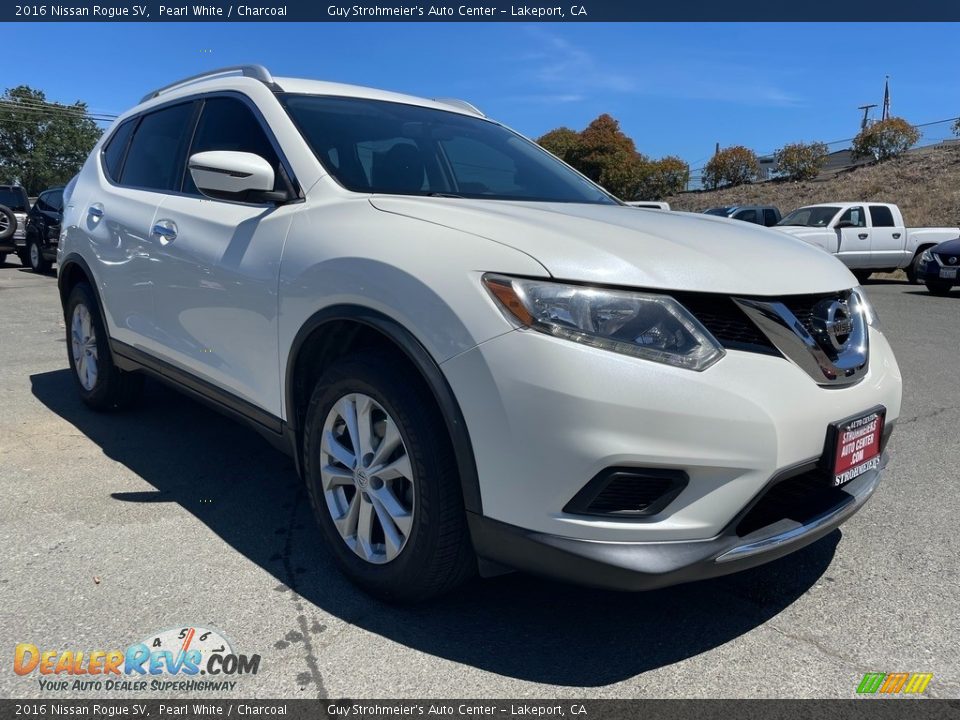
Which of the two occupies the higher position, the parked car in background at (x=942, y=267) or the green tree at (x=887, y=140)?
the green tree at (x=887, y=140)

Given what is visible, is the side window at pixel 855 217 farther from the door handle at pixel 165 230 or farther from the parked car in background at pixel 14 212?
the parked car in background at pixel 14 212

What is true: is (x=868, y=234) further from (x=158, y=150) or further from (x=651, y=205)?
(x=158, y=150)

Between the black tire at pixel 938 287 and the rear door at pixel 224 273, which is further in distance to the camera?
the black tire at pixel 938 287

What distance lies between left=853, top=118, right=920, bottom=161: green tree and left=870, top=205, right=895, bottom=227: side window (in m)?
16.8

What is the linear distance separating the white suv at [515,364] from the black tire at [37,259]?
13.9m

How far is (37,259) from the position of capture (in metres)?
15.1

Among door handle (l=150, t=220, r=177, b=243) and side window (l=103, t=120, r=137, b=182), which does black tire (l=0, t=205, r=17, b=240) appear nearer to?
side window (l=103, t=120, r=137, b=182)

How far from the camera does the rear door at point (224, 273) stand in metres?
2.89

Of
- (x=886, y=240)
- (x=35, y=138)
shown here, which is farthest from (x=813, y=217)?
(x=35, y=138)

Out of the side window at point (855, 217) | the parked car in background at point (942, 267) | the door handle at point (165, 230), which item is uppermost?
the side window at point (855, 217)

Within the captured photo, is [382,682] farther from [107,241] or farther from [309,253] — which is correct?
[107,241]

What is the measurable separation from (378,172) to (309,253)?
1.89ft

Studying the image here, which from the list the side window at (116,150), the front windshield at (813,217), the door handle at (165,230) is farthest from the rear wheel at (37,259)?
the front windshield at (813,217)

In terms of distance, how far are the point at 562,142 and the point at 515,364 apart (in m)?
41.6
